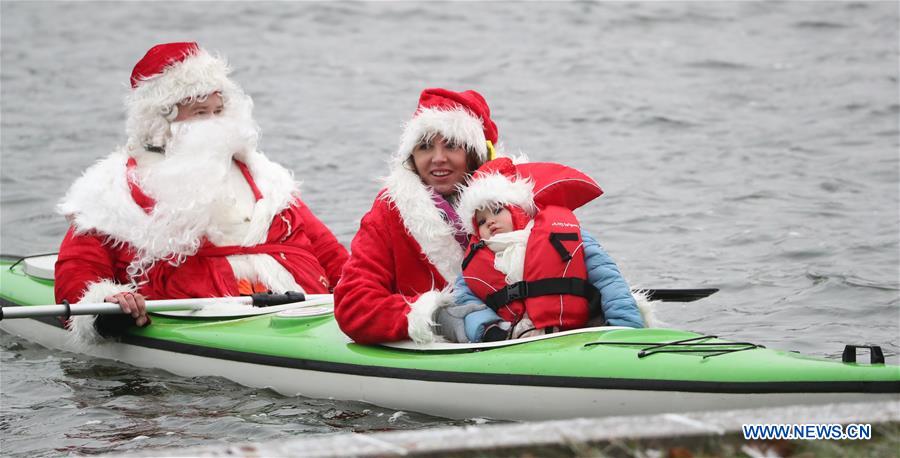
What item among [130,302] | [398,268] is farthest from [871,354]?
[130,302]

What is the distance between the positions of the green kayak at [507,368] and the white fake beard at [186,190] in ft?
1.04

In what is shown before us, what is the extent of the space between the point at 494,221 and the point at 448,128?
0.43 metres

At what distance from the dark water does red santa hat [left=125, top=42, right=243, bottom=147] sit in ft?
3.83

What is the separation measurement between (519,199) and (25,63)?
1219cm

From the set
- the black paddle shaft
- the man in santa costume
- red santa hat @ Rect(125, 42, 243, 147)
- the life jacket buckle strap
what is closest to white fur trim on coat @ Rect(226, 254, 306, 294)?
the man in santa costume

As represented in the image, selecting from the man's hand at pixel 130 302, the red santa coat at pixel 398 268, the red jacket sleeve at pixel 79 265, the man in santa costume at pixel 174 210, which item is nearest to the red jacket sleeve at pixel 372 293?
the red santa coat at pixel 398 268

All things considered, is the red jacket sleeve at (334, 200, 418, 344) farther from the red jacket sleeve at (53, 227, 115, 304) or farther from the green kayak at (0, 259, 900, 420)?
the red jacket sleeve at (53, 227, 115, 304)

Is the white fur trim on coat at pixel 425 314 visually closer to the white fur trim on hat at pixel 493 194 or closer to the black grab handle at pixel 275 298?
the white fur trim on hat at pixel 493 194

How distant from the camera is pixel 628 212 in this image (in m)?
9.24

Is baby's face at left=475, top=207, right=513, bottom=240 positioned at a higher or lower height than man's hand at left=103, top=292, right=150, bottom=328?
higher

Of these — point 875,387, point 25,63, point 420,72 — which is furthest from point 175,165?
point 25,63

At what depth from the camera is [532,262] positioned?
4477mm

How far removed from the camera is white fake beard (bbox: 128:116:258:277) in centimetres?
567

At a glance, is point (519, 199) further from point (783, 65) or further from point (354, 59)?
point (354, 59)
